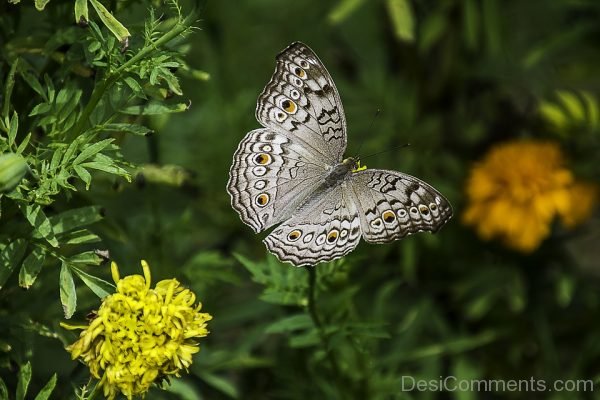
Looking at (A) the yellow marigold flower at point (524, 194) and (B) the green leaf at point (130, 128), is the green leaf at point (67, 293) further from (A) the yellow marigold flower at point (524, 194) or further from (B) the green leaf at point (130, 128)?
(A) the yellow marigold flower at point (524, 194)

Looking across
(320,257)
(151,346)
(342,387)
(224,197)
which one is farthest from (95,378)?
(224,197)

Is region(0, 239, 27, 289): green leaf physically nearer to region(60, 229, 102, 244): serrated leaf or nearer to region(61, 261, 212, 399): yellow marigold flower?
region(60, 229, 102, 244): serrated leaf

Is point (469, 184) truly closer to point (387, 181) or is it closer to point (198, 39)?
point (387, 181)

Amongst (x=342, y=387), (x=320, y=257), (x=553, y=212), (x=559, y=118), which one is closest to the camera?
(x=320, y=257)

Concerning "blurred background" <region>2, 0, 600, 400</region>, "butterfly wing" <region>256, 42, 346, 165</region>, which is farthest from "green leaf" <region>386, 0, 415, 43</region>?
"butterfly wing" <region>256, 42, 346, 165</region>

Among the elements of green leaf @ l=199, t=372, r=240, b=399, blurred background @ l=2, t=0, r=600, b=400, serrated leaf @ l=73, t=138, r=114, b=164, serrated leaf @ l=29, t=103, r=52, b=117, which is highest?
serrated leaf @ l=29, t=103, r=52, b=117

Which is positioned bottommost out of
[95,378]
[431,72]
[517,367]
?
[517,367]

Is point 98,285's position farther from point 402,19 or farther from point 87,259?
point 402,19
